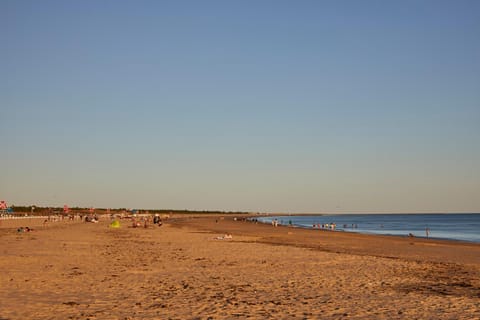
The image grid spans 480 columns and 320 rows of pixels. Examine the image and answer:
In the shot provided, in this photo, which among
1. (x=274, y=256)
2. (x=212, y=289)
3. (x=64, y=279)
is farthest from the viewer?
(x=274, y=256)

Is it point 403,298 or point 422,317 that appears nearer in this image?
point 422,317

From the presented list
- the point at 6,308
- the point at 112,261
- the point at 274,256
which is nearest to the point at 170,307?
the point at 6,308

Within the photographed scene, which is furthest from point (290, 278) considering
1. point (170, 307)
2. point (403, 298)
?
point (170, 307)

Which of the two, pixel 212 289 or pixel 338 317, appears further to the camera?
pixel 212 289

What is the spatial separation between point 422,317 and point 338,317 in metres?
1.90

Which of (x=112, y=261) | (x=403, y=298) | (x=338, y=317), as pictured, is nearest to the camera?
(x=338, y=317)

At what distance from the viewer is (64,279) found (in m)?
16.3

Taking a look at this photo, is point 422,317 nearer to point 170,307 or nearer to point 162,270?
point 170,307

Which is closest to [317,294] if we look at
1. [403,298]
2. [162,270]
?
[403,298]

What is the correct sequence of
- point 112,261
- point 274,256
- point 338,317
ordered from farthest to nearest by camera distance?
point 274,256
point 112,261
point 338,317

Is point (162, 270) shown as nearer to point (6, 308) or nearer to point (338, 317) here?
point (6, 308)

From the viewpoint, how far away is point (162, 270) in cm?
1900

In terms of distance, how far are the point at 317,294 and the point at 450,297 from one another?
367 cm

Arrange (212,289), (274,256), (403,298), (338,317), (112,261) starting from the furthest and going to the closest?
1. (274,256)
2. (112,261)
3. (212,289)
4. (403,298)
5. (338,317)
